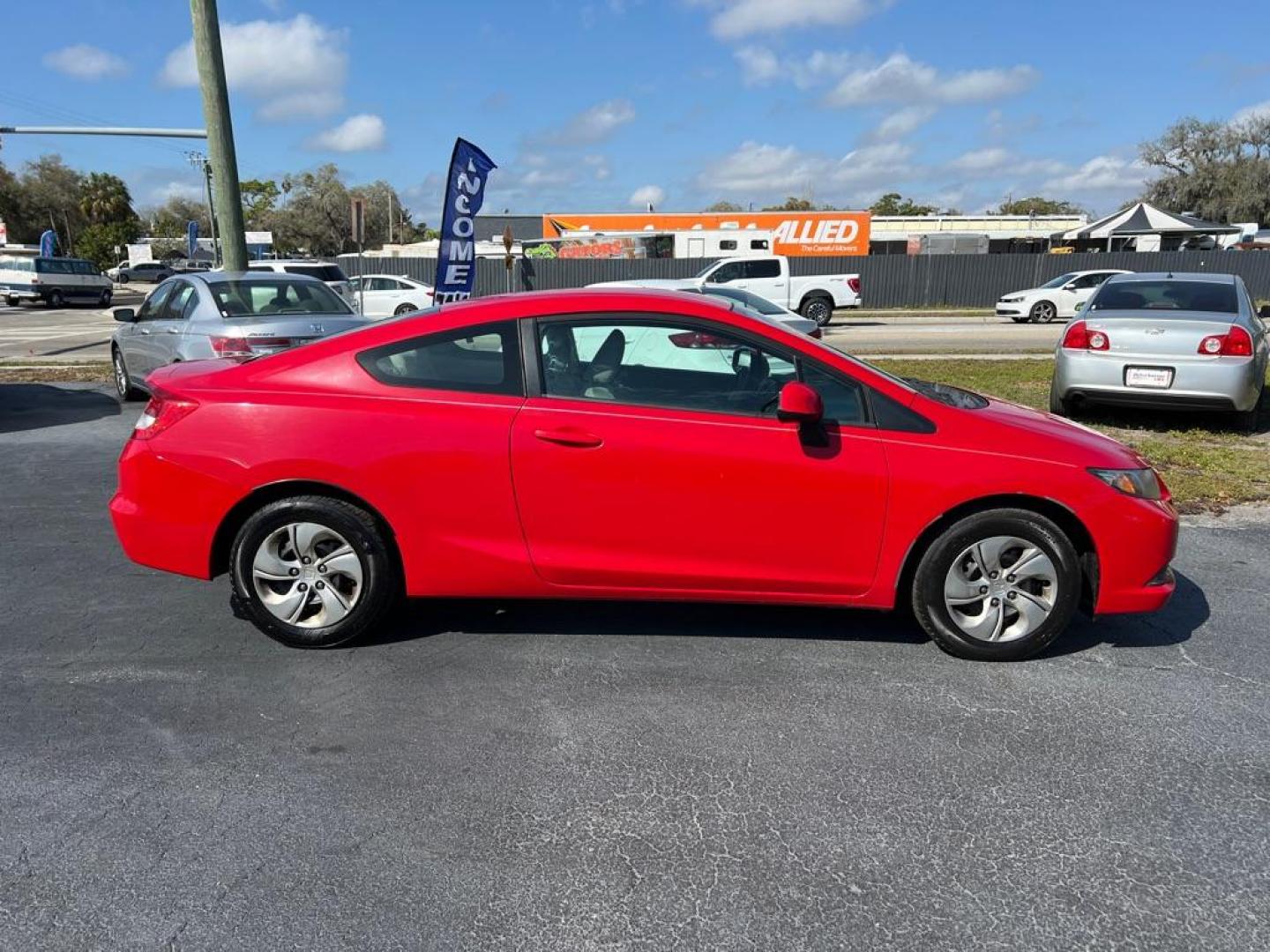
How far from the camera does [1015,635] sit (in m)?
3.83

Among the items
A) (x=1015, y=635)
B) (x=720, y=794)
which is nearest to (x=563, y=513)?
(x=720, y=794)

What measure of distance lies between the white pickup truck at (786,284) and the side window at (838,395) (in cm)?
2005

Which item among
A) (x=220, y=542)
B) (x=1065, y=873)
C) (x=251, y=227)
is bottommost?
(x=1065, y=873)

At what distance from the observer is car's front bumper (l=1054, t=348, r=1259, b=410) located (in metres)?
8.00

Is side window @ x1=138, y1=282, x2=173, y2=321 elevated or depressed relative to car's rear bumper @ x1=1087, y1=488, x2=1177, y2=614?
elevated

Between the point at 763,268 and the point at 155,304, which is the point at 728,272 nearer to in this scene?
the point at 763,268

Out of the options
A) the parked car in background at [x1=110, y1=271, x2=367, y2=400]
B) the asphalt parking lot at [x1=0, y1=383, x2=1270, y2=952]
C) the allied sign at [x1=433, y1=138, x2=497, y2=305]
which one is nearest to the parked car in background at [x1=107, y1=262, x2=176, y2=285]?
the allied sign at [x1=433, y1=138, x2=497, y2=305]

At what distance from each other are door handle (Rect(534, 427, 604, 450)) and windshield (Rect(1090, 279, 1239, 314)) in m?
7.05

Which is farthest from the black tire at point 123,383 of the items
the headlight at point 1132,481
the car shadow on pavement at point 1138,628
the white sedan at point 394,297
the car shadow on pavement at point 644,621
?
the white sedan at point 394,297

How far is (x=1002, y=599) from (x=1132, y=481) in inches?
28.6

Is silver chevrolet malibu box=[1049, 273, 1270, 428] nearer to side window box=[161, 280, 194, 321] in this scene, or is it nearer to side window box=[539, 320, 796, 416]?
side window box=[539, 320, 796, 416]

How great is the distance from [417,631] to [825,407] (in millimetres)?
2120

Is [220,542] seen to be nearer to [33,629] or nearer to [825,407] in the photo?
[33,629]

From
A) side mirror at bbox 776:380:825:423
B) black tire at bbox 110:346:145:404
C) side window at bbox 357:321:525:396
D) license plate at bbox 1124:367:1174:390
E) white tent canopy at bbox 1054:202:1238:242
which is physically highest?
white tent canopy at bbox 1054:202:1238:242
